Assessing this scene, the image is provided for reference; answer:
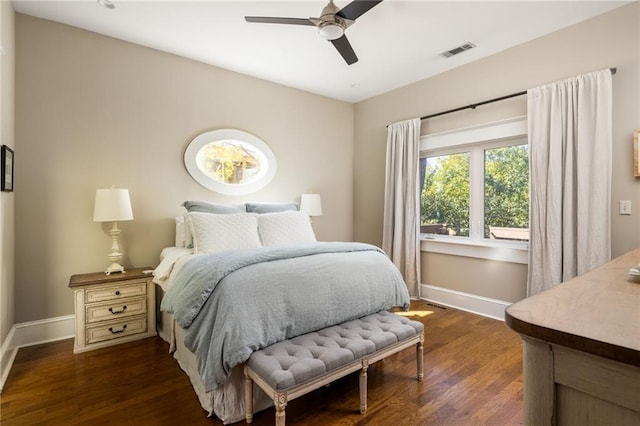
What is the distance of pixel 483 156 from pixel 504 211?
66 cm

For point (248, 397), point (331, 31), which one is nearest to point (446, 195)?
point (331, 31)

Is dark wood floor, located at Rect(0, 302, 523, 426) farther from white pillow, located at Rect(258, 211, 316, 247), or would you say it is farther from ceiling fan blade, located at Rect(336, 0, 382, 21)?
ceiling fan blade, located at Rect(336, 0, 382, 21)

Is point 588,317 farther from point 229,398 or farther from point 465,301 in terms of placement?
point 465,301

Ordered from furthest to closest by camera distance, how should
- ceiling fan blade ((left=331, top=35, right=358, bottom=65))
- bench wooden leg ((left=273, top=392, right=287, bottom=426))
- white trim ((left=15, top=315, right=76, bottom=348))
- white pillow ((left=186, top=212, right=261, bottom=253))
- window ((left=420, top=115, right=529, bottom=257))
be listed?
1. window ((left=420, top=115, right=529, bottom=257))
2. white pillow ((left=186, top=212, right=261, bottom=253))
3. white trim ((left=15, top=315, right=76, bottom=348))
4. ceiling fan blade ((left=331, top=35, right=358, bottom=65))
5. bench wooden leg ((left=273, top=392, right=287, bottom=426))

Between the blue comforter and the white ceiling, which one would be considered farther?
the white ceiling

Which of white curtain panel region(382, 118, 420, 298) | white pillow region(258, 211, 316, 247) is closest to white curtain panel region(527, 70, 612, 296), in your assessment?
white curtain panel region(382, 118, 420, 298)

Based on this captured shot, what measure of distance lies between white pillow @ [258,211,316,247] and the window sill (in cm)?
161

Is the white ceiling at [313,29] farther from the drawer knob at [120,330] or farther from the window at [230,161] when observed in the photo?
the drawer knob at [120,330]

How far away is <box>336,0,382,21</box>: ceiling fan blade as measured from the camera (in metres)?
1.96

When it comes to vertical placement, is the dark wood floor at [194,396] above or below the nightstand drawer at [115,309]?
below

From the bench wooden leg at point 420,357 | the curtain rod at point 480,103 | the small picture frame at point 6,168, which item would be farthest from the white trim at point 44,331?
the curtain rod at point 480,103

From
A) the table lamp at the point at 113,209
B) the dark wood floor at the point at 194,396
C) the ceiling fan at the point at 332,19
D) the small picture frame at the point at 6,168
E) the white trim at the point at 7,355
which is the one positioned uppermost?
the ceiling fan at the point at 332,19

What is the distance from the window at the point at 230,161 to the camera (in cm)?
352

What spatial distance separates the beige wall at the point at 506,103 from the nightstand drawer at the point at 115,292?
3.04 meters
